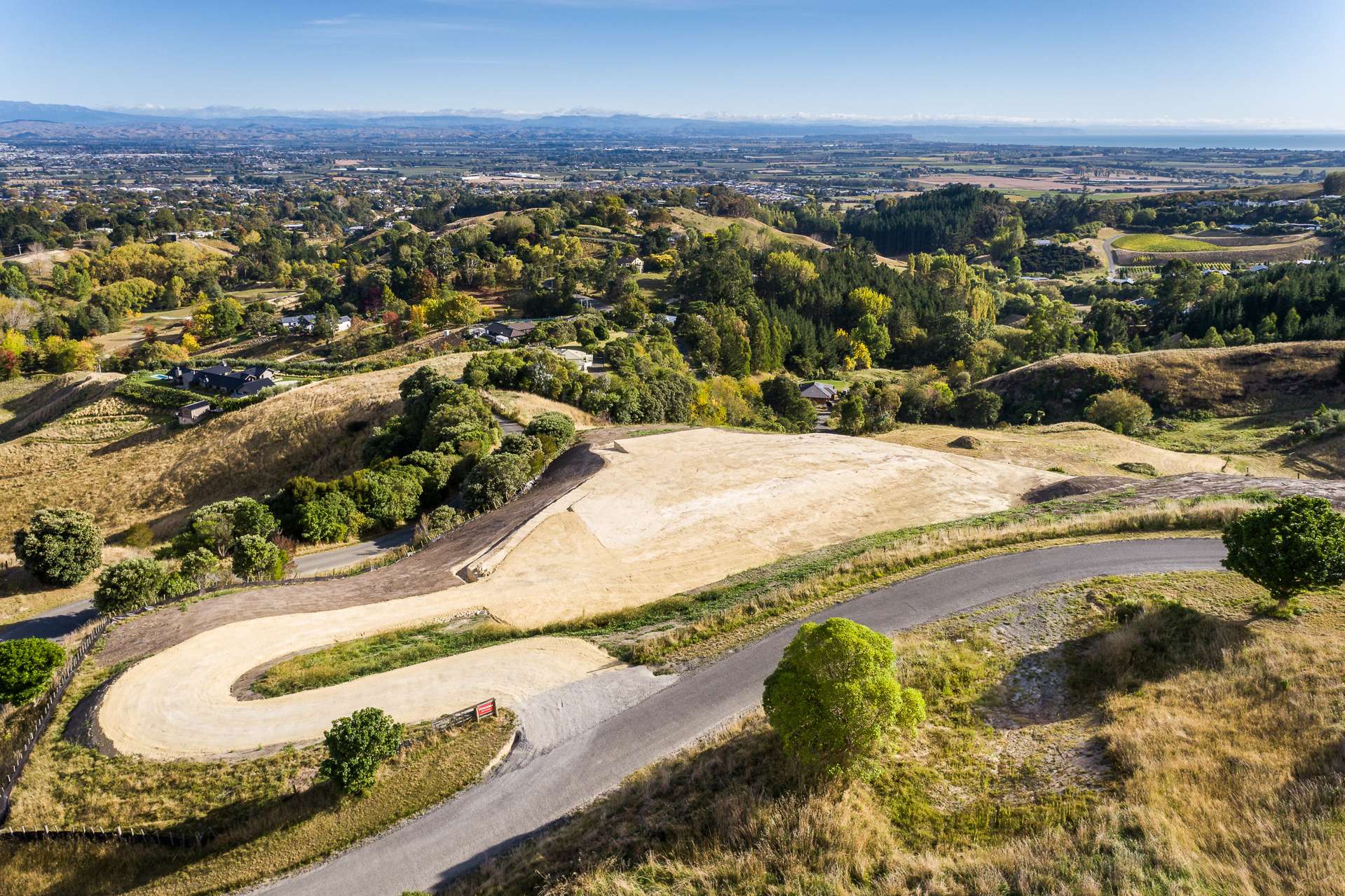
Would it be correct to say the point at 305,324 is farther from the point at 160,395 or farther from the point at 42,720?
the point at 42,720

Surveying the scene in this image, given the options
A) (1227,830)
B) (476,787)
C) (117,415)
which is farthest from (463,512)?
(117,415)

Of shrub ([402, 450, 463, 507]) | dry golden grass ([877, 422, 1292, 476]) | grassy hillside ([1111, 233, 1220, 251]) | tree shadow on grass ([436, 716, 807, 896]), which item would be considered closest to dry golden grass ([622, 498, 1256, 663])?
tree shadow on grass ([436, 716, 807, 896])

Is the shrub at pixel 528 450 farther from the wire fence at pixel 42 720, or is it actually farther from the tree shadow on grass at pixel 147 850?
the tree shadow on grass at pixel 147 850

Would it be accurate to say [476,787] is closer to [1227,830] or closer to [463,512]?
[1227,830]

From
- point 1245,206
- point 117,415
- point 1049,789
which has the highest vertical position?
point 1245,206

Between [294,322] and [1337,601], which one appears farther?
[294,322]

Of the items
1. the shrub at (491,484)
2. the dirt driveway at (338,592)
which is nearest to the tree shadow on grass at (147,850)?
the dirt driveway at (338,592)
